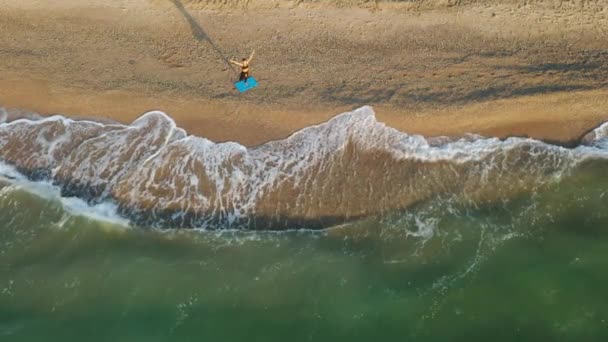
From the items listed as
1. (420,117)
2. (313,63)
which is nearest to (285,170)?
(313,63)

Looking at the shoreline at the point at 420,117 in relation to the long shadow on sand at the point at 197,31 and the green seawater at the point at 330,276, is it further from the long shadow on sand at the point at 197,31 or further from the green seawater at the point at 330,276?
the long shadow on sand at the point at 197,31

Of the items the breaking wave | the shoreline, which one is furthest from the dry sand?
the breaking wave

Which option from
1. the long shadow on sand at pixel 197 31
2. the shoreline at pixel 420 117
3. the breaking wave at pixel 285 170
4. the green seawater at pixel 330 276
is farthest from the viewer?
the long shadow on sand at pixel 197 31

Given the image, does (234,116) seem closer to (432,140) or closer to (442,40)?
(432,140)

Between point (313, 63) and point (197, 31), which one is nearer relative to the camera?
point (313, 63)

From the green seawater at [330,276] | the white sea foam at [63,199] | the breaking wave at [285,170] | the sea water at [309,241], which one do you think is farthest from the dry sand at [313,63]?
the green seawater at [330,276]

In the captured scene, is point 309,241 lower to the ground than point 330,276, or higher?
higher

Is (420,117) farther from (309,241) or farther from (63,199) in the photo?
(63,199)
